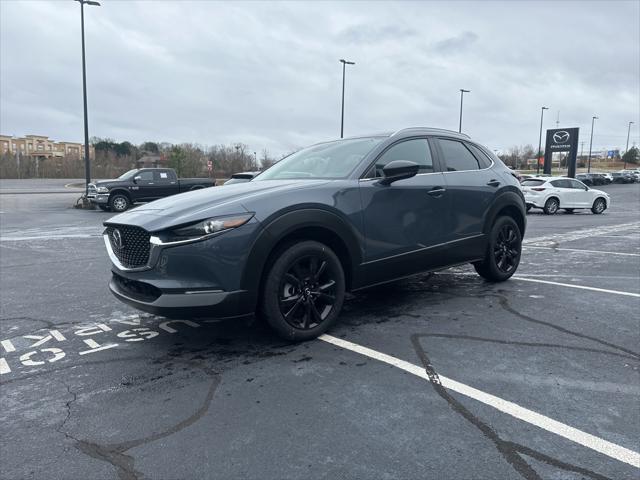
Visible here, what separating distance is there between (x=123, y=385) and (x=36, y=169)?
77.8m

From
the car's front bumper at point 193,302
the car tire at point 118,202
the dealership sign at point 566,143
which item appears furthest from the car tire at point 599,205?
the car's front bumper at point 193,302

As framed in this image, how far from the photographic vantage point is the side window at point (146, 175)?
68.6 ft

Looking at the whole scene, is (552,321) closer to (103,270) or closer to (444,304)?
(444,304)

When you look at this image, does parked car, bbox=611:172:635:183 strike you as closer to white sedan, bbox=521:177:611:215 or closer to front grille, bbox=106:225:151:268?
white sedan, bbox=521:177:611:215

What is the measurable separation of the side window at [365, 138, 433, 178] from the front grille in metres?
1.97

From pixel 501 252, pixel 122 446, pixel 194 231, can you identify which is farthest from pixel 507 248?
pixel 122 446

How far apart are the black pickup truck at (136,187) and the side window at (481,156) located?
50.7 ft

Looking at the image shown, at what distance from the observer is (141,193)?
68.2 ft

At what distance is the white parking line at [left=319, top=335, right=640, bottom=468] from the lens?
249 centimetres

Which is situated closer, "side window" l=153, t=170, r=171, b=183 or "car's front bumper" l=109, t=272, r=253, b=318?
"car's front bumper" l=109, t=272, r=253, b=318

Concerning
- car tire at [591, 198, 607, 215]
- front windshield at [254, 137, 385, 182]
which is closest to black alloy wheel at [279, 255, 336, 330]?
front windshield at [254, 137, 385, 182]

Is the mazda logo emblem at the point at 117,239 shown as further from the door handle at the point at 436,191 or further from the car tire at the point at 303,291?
the door handle at the point at 436,191

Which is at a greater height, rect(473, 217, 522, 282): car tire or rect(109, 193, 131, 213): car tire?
rect(473, 217, 522, 282): car tire

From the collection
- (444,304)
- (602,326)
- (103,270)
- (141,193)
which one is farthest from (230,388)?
(141,193)
